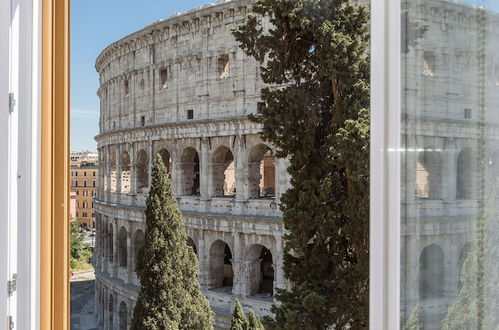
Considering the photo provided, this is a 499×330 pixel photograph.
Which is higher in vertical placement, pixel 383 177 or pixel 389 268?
pixel 383 177

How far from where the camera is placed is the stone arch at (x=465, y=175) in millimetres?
632

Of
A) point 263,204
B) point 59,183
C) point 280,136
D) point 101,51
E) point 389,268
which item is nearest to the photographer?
point 389,268

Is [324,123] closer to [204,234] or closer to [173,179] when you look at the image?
[204,234]

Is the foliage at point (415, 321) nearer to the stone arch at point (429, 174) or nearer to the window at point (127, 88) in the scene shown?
the stone arch at point (429, 174)

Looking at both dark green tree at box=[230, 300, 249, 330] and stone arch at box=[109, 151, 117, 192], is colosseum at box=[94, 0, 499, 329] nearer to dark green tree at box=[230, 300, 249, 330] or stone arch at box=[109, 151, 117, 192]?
stone arch at box=[109, 151, 117, 192]

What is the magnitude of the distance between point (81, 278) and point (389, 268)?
415 inches

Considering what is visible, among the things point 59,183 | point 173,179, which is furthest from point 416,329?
point 173,179

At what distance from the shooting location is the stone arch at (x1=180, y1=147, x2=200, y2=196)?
7411mm

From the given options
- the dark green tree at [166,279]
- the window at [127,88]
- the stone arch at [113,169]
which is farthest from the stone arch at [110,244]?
the dark green tree at [166,279]

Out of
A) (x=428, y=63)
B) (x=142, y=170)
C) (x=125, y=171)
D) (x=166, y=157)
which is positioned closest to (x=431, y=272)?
(x=428, y=63)

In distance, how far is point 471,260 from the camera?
63 cm

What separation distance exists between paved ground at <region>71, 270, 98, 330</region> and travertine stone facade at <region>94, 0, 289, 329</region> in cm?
45

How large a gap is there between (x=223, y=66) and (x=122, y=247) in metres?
3.46

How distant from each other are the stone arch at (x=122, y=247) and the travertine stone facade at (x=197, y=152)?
16 mm
